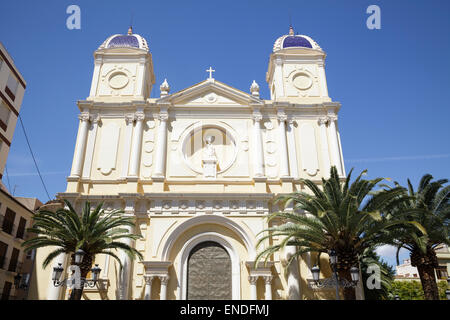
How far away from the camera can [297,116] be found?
23.5m

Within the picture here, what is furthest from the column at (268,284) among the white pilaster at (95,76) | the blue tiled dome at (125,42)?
the blue tiled dome at (125,42)

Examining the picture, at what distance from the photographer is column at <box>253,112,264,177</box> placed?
2138 centimetres

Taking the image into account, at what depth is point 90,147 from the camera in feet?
72.3

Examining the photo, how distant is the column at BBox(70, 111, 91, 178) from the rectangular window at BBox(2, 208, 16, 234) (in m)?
7.70

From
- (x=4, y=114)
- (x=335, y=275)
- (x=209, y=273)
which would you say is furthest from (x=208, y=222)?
(x=4, y=114)

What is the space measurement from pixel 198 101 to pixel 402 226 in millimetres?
13966

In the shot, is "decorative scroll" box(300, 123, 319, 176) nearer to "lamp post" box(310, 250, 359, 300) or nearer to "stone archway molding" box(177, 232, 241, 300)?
"stone archway molding" box(177, 232, 241, 300)

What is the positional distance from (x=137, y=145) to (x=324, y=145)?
11.2 m

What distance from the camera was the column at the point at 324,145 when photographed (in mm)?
21844

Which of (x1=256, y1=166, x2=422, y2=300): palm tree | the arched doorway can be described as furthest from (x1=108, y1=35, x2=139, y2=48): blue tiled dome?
(x1=256, y1=166, x2=422, y2=300): palm tree

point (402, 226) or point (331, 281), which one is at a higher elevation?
point (402, 226)
